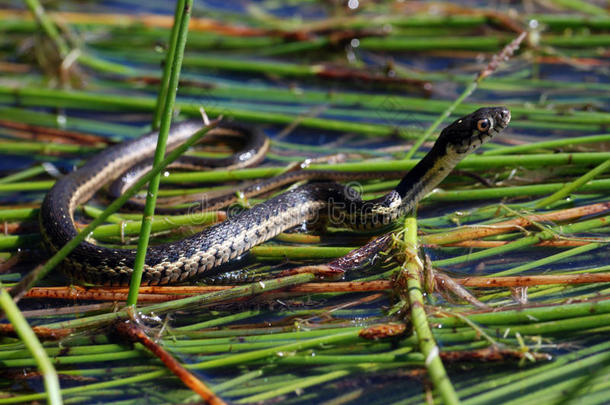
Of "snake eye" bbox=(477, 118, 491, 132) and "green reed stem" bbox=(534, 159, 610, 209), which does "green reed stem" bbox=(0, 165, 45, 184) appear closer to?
"snake eye" bbox=(477, 118, 491, 132)

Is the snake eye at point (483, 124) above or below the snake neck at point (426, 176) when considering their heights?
above

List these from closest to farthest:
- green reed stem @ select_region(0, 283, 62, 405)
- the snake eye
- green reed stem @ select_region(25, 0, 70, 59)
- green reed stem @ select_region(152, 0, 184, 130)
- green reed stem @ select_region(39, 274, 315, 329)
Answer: green reed stem @ select_region(0, 283, 62, 405) < green reed stem @ select_region(39, 274, 315, 329) < the snake eye < green reed stem @ select_region(152, 0, 184, 130) < green reed stem @ select_region(25, 0, 70, 59)

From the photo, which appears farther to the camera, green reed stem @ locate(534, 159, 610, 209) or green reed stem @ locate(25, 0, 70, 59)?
green reed stem @ locate(25, 0, 70, 59)

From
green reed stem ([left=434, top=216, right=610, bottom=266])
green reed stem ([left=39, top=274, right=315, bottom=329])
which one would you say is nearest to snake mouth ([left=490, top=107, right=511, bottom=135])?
green reed stem ([left=434, top=216, right=610, bottom=266])

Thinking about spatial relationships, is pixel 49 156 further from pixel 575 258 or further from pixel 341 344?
pixel 575 258

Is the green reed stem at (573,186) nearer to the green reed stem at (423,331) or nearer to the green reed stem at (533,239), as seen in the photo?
the green reed stem at (533,239)

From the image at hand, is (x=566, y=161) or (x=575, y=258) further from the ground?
(x=566, y=161)

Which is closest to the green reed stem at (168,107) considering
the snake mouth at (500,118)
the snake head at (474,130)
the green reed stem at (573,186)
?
the snake head at (474,130)

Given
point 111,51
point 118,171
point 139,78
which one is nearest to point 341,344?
point 118,171
